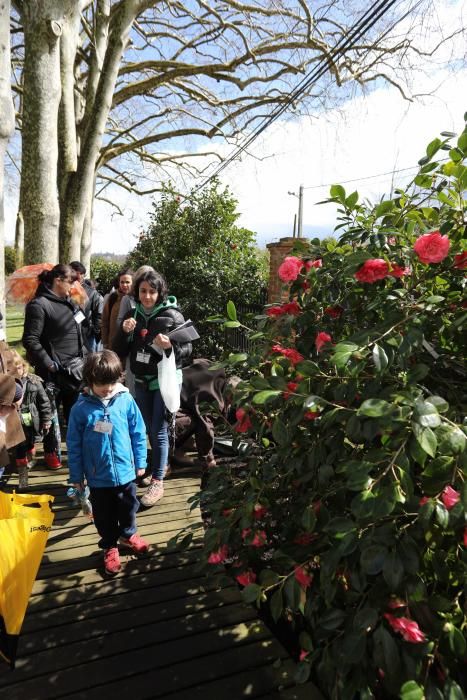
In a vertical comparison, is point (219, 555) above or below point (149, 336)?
below

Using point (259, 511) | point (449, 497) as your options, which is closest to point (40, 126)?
point (259, 511)

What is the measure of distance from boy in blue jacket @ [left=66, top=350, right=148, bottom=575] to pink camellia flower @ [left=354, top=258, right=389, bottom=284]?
1558 mm

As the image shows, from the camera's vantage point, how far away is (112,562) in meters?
2.47

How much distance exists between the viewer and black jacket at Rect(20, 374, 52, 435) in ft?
11.0

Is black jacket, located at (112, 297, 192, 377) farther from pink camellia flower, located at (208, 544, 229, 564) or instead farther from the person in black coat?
pink camellia flower, located at (208, 544, 229, 564)

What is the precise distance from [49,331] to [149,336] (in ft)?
2.97

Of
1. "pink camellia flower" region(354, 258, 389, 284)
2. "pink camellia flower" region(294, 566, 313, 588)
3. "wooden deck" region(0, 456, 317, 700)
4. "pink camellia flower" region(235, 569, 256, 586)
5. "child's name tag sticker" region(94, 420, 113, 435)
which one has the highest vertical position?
"pink camellia flower" region(354, 258, 389, 284)

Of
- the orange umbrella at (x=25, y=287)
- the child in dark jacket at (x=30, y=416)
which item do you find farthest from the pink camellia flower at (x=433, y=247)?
the orange umbrella at (x=25, y=287)

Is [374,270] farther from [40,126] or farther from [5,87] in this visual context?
[40,126]

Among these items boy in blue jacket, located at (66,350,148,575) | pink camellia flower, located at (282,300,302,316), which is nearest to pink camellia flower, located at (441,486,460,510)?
pink camellia flower, located at (282,300,302,316)

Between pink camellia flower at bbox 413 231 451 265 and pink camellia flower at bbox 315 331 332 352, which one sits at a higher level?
pink camellia flower at bbox 413 231 451 265

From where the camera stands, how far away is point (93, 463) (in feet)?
8.18

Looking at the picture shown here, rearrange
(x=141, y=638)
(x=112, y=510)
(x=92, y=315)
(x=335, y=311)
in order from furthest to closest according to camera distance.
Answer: (x=92, y=315)
(x=112, y=510)
(x=141, y=638)
(x=335, y=311)

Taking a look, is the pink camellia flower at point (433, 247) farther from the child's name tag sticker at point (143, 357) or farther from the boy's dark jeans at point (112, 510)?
the child's name tag sticker at point (143, 357)
